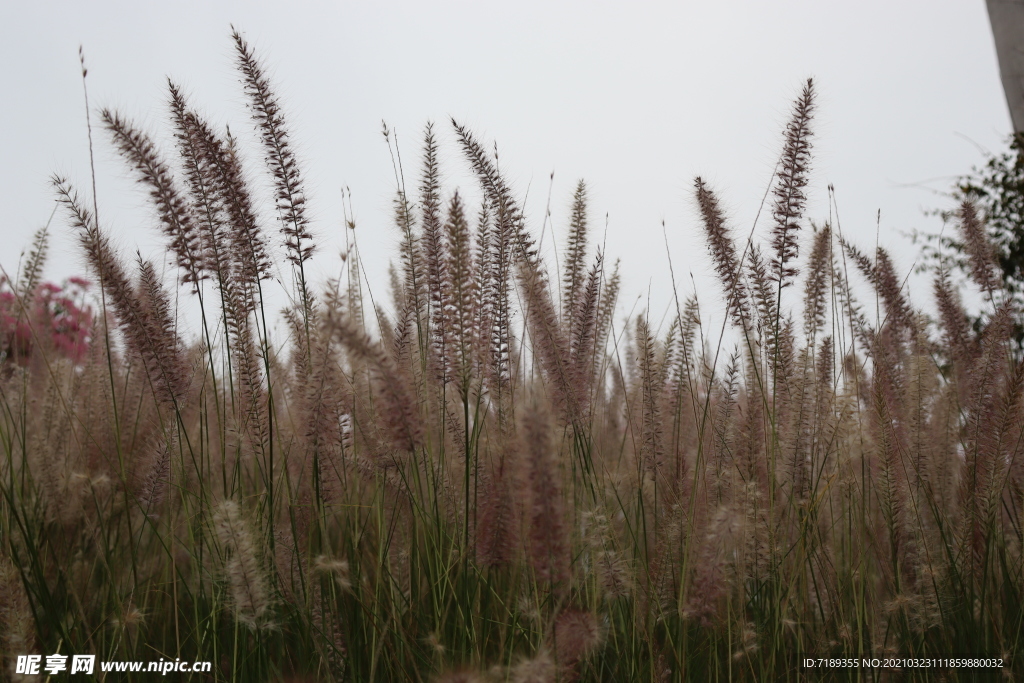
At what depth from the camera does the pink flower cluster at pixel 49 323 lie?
2.86m

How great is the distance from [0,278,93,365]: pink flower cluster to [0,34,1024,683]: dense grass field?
0.96 m

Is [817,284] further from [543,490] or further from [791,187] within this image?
[543,490]

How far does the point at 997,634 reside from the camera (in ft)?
5.26

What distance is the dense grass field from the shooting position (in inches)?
55.4

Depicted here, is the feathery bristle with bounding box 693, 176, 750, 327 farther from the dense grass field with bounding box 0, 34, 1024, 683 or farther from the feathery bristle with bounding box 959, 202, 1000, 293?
the feathery bristle with bounding box 959, 202, 1000, 293

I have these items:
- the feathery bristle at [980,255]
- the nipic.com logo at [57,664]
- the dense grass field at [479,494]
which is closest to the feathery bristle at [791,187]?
the dense grass field at [479,494]

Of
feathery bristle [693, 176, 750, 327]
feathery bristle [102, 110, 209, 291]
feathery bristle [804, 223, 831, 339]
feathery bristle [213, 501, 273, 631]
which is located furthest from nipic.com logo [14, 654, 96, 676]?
feathery bristle [804, 223, 831, 339]

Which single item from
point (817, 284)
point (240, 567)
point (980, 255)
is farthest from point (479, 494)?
point (980, 255)

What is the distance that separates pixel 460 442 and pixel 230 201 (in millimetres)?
682

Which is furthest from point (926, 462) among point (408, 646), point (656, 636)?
point (408, 646)

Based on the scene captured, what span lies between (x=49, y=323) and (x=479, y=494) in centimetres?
298

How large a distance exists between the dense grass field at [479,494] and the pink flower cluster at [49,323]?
961mm

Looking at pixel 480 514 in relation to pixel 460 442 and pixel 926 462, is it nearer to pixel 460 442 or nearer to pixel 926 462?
pixel 460 442

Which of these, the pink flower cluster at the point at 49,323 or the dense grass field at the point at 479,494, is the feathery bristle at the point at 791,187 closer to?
the dense grass field at the point at 479,494
